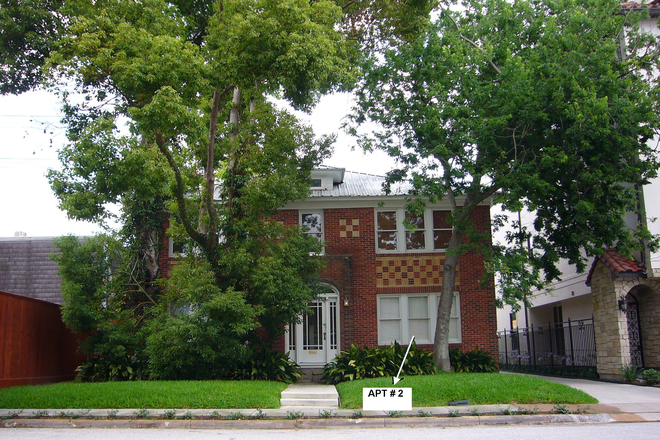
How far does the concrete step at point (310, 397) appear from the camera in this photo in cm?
1223

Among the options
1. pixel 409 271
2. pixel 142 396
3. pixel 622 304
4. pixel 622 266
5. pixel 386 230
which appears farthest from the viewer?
pixel 386 230

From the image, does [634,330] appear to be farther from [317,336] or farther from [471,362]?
[317,336]

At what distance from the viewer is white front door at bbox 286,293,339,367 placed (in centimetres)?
1856

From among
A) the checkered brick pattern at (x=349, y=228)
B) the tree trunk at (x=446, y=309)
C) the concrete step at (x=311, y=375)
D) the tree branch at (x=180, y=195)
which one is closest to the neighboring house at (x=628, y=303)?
the tree trunk at (x=446, y=309)

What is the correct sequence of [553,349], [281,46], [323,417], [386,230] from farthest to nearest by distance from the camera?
[553,349] → [386,230] → [281,46] → [323,417]

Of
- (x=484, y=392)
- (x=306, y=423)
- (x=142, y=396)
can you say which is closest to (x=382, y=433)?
(x=306, y=423)

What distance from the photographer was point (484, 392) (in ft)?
38.7

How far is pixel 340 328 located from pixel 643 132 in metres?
10.7

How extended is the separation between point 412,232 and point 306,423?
1019cm

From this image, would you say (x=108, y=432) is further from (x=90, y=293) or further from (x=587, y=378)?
(x=587, y=378)

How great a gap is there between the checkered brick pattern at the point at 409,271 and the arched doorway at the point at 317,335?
178 cm

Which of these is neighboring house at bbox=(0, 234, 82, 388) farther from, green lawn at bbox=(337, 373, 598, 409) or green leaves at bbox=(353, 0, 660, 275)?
green leaves at bbox=(353, 0, 660, 275)

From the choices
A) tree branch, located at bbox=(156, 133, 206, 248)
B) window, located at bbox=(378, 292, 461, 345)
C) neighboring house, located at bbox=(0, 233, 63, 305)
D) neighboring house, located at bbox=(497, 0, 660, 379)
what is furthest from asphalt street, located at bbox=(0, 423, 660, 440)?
neighboring house, located at bbox=(0, 233, 63, 305)

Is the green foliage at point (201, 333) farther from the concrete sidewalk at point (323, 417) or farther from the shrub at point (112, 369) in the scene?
the concrete sidewalk at point (323, 417)
